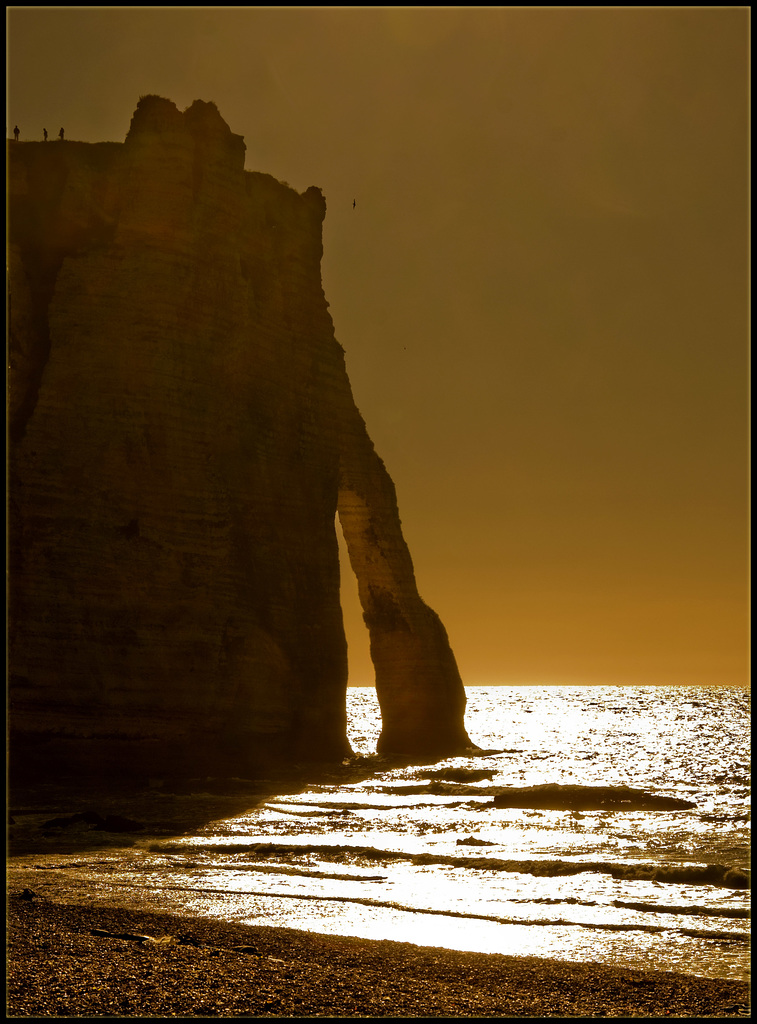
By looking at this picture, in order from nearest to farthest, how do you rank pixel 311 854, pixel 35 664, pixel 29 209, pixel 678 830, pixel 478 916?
1. pixel 478 916
2. pixel 311 854
3. pixel 678 830
4. pixel 35 664
5. pixel 29 209

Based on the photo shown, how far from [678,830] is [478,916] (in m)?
12.4

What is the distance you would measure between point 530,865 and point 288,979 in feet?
33.8

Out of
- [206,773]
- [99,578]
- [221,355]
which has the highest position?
[221,355]

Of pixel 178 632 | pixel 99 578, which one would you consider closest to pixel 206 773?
pixel 178 632

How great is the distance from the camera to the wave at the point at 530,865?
1786 cm

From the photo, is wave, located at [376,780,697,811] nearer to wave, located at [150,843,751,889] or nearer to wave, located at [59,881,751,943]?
wave, located at [150,843,751,889]

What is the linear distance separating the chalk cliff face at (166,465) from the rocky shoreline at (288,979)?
22.6 m

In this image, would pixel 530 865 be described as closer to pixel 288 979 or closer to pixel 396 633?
pixel 288 979

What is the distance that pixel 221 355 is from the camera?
40.2 metres

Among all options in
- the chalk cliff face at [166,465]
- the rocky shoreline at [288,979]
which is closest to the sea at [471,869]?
the rocky shoreline at [288,979]

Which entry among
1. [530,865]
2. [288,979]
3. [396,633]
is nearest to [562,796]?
[530,865]

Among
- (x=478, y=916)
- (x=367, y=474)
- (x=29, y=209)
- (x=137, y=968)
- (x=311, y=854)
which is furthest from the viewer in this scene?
(x=367, y=474)

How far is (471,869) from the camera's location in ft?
60.8

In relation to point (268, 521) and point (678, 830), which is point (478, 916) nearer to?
point (678, 830)
